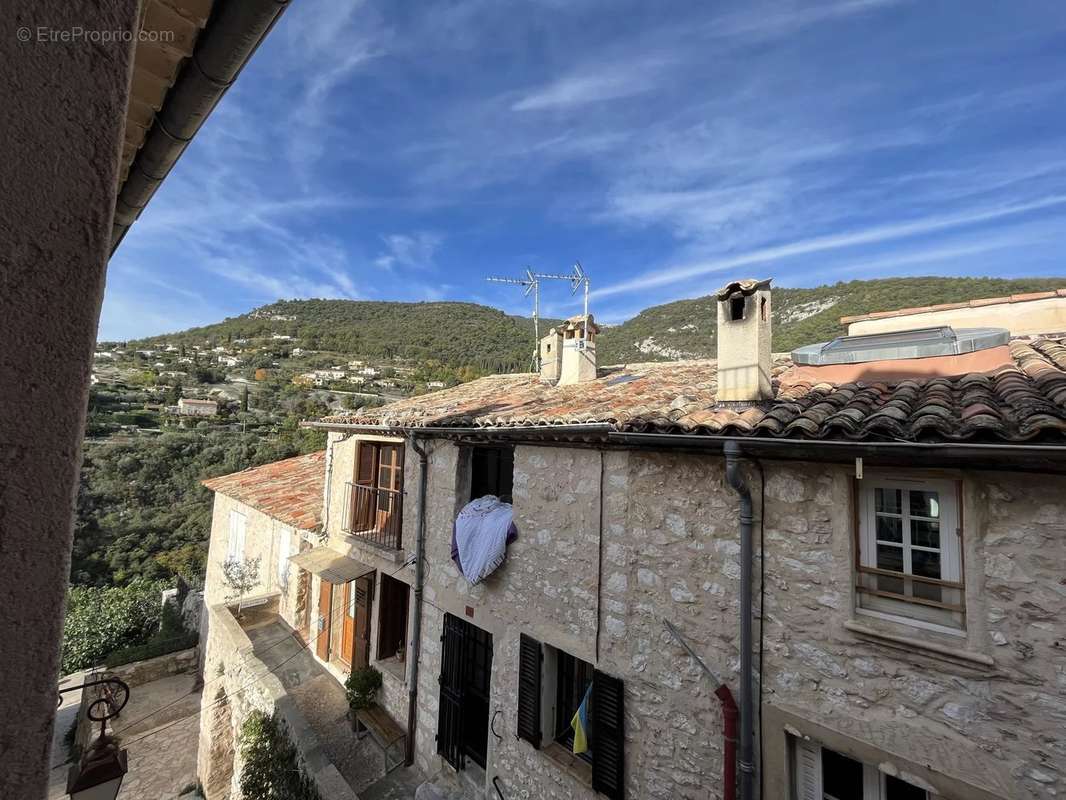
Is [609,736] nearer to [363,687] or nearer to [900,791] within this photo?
[900,791]

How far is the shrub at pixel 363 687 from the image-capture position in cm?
895

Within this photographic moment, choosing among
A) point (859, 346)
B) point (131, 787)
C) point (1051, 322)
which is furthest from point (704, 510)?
point (131, 787)

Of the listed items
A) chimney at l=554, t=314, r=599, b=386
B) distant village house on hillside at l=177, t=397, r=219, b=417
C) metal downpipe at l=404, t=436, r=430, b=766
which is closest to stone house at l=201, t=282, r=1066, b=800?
metal downpipe at l=404, t=436, r=430, b=766

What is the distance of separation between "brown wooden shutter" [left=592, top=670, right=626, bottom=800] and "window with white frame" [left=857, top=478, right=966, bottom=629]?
2.63 metres

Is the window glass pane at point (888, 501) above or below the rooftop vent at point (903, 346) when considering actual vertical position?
below

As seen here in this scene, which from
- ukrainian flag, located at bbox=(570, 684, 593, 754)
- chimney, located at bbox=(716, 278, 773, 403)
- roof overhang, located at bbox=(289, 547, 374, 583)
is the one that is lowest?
ukrainian flag, located at bbox=(570, 684, 593, 754)

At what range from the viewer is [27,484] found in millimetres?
996

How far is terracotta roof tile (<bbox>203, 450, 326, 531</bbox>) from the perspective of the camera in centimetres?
1201

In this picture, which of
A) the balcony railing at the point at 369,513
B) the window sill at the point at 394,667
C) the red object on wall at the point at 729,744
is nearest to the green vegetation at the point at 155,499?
the balcony railing at the point at 369,513

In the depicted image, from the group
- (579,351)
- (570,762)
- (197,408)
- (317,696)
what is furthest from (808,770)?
(197,408)

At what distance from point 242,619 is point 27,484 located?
14705 millimetres

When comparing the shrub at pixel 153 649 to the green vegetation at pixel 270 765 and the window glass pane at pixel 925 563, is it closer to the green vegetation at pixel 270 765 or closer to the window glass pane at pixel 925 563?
the green vegetation at pixel 270 765

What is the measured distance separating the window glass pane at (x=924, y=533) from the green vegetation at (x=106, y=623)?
2270 cm

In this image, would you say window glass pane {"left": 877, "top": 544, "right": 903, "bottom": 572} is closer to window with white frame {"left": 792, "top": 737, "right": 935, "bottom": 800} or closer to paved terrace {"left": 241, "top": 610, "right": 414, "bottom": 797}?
window with white frame {"left": 792, "top": 737, "right": 935, "bottom": 800}
